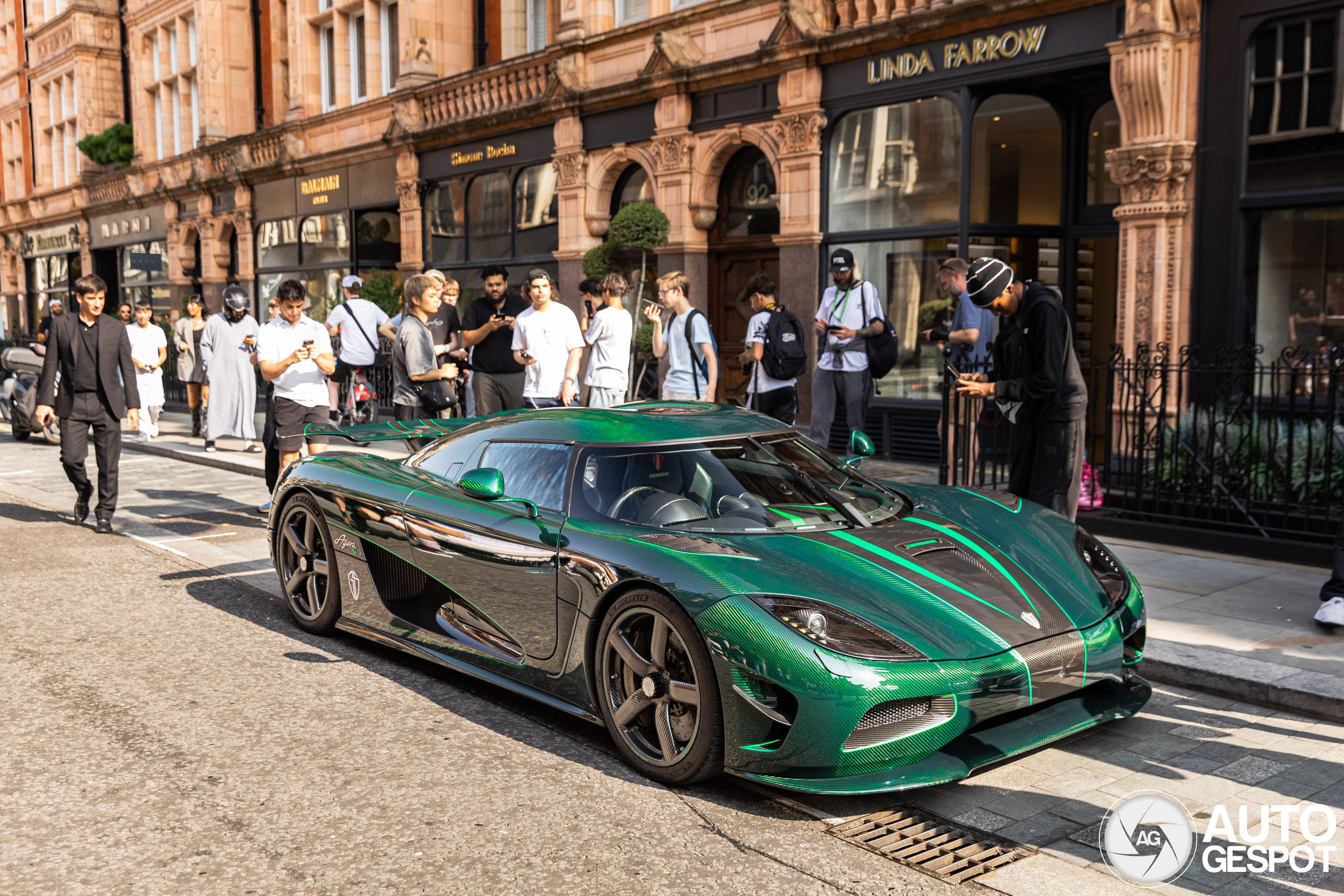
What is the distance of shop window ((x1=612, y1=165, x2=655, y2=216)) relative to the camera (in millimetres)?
15688

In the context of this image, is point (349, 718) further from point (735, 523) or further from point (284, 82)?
point (284, 82)

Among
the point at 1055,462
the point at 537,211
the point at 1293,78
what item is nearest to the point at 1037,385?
the point at 1055,462

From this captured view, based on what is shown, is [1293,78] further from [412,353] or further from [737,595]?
[737,595]

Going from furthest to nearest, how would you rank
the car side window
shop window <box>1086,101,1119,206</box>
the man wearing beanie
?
1. shop window <box>1086,101,1119,206</box>
2. the man wearing beanie
3. the car side window

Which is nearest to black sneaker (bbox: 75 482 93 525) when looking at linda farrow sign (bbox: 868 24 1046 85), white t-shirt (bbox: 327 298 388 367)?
white t-shirt (bbox: 327 298 388 367)

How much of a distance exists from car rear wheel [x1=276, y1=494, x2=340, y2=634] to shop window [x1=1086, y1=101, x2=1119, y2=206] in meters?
8.70

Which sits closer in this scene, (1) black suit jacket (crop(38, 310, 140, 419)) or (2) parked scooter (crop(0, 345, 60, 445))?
(1) black suit jacket (crop(38, 310, 140, 419))

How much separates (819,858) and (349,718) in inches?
86.7

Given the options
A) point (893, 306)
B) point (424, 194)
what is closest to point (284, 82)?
point (424, 194)

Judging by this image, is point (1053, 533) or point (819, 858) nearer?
point (819, 858)

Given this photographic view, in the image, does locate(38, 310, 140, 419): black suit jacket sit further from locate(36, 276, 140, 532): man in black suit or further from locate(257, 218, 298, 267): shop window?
locate(257, 218, 298, 267): shop window

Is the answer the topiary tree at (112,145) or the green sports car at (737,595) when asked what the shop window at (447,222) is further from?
the topiary tree at (112,145)

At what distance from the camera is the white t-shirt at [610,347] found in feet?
30.2

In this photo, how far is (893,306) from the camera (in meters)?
12.8
